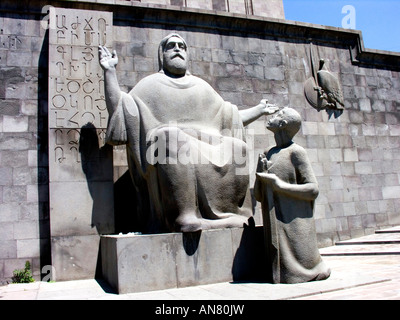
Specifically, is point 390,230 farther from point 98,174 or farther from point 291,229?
point 98,174

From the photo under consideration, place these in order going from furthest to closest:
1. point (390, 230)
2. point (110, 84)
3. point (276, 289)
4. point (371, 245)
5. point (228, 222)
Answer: point (390, 230), point (371, 245), point (110, 84), point (228, 222), point (276, 289)

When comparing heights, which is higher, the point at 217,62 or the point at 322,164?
the point at 217,62

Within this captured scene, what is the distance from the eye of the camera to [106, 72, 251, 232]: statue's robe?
5297 mm

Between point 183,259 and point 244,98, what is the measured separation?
4.75 m

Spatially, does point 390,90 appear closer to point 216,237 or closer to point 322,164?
point 322,164

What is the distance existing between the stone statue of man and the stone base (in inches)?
7.7

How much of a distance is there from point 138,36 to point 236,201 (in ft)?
14.4

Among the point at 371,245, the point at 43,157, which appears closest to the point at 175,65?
the point at 43,157

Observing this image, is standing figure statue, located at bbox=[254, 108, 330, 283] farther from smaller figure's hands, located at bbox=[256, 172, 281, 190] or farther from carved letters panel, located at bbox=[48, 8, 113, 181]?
carved letters panel, located at bbox=[48, 8, 113, 181]

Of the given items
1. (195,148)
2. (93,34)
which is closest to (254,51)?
(93,34)

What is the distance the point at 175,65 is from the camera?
621 cm

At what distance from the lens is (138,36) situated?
26.8 ft
